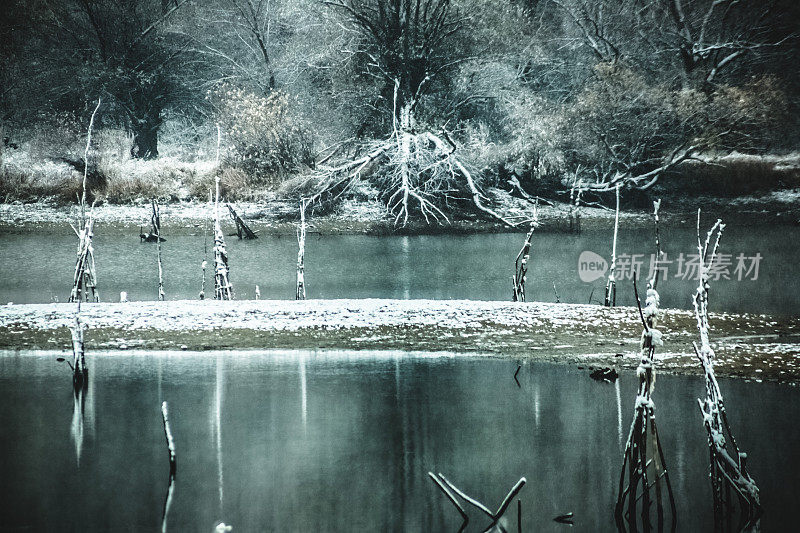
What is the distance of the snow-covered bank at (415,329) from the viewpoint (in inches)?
469

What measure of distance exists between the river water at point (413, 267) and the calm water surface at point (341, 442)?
5.13 m

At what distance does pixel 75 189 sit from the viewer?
19156mm

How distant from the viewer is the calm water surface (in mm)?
6680

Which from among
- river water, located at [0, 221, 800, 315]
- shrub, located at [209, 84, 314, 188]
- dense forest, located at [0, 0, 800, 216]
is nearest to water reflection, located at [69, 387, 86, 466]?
river water, located at [0, 221, 800, 315]

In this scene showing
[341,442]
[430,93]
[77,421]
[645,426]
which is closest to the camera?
[645,426]

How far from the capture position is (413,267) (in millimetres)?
18094

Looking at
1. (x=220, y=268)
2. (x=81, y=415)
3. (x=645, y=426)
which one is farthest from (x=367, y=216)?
(x=645, y=426)

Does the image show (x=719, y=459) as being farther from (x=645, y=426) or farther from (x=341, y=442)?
(x=341, y=442)

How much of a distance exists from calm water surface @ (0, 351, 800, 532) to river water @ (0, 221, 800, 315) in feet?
16.8

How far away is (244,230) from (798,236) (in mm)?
11240

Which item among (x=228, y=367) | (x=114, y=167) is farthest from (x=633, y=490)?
(x=114, y=167)

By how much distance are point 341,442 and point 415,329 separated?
15.9ft

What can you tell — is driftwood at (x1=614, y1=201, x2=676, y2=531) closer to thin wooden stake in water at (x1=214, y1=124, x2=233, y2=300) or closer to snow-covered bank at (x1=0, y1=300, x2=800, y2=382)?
snow-covered bank at (x1=0, y1=300, x2=800, y2=382)

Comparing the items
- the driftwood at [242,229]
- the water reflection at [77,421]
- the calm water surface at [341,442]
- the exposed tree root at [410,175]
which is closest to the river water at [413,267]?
the driftwood at [242,229]
